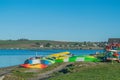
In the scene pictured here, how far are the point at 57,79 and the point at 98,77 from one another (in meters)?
3.16

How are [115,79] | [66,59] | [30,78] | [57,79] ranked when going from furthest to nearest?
[66,59]
[30,78]
[57,79]
[115,79]

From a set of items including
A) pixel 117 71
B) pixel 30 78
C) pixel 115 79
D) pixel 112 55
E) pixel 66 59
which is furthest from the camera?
pixel 66 59

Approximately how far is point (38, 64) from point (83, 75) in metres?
24.0

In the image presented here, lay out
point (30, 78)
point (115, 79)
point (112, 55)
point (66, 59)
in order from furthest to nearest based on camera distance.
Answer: point (66, 59)
point (112, 55)
point (30, 78)
point (115, 79)

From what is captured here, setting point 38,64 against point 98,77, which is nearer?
point 98,77

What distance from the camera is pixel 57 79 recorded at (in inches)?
1283

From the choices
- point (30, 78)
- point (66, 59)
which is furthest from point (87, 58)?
point (30, 78)

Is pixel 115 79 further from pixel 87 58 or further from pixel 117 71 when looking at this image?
pixel 87 58

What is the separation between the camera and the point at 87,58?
208 feet

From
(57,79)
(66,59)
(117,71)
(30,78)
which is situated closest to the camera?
(57,79)

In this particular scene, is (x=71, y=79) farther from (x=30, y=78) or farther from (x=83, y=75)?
(x=30, y=78)

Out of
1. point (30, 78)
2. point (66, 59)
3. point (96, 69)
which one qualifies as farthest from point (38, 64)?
point (96, 69)

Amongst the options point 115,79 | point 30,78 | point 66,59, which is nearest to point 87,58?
point 66,59

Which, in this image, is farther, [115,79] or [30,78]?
[30,78]
